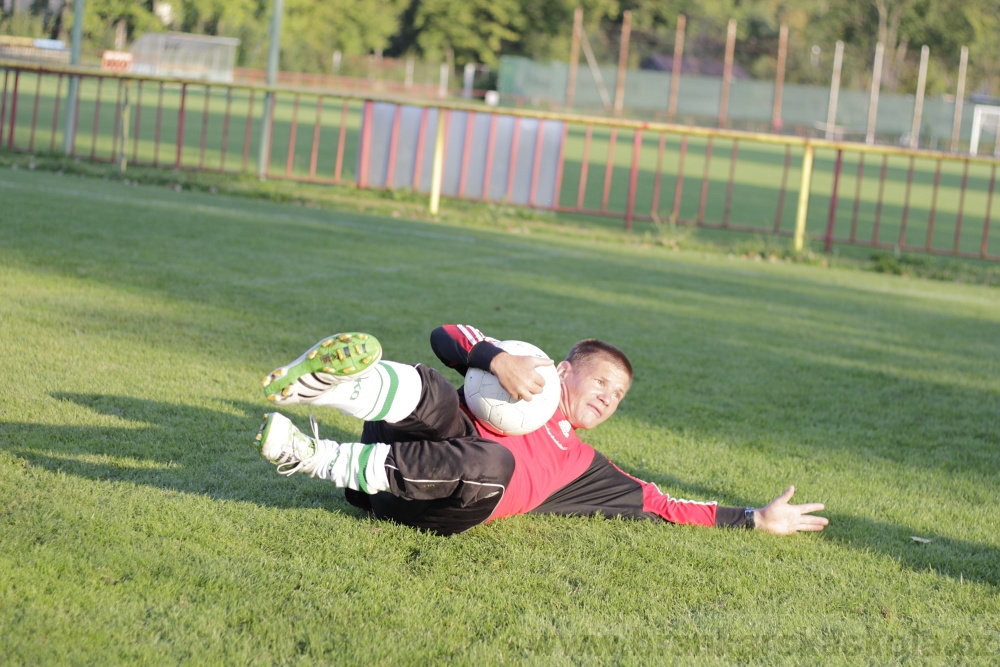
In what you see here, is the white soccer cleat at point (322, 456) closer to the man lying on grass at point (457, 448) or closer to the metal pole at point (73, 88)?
the man lying on grass at point (457, 448)

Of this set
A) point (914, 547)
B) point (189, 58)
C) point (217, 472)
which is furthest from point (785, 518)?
point (189, 58)

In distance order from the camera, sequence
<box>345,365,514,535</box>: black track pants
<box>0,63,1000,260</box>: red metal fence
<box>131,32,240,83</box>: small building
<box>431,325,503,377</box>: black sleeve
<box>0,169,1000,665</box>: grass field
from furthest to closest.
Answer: <box>131,32,240,83</box>: small building, <box>0,63,1000,260</box>: red metal fence, <box>431,325,503,377</box>: black sleeve, <box>345,365,514,535</box>: black track pants, <box>0,169,1000,665</box>: grass field

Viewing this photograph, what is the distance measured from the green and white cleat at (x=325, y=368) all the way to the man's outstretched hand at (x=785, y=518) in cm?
160

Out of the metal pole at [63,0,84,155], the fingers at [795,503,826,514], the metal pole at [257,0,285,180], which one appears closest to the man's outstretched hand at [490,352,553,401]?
the fingers at [795,503,826,514]

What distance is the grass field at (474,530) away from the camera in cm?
278

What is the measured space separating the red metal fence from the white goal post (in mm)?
21231

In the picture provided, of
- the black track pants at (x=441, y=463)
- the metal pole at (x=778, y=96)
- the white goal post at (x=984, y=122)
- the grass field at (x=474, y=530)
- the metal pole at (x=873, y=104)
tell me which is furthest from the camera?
the metal pole at (x=778, y=96)

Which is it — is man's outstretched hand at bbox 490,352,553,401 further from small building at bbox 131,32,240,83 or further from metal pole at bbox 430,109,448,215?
small building at bbox 131,32,240,83

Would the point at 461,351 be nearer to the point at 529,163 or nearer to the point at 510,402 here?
the point at 510,402

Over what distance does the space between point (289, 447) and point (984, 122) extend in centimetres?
5599

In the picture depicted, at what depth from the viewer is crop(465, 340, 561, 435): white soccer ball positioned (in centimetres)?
333

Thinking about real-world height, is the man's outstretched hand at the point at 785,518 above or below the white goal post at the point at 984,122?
below

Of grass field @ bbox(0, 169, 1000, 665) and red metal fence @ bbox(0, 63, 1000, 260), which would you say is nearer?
grass field @ bbox(0, 169, 1000, 665)

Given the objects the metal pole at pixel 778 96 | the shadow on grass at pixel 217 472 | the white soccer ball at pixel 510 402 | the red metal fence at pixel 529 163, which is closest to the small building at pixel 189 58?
the red metal fence at pixel 529 163
